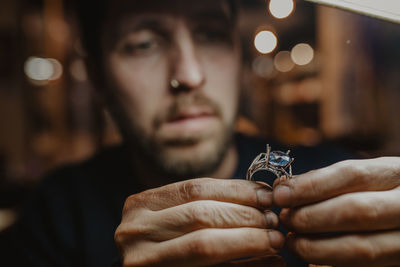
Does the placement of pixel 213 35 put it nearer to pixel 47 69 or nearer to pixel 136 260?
pixel 136 260

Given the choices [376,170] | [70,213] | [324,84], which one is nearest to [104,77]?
[70,213]

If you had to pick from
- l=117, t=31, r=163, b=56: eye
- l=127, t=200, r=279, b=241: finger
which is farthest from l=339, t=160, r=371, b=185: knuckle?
l=117, t=31, r=163, b=56: eye

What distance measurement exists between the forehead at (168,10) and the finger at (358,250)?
0.44 metres

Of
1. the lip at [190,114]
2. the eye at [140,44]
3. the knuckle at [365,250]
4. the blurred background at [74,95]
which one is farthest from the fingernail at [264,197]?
the blurred background at [74,95]

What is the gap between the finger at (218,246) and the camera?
31 cm

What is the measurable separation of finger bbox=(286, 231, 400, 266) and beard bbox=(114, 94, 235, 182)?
283 millimetres

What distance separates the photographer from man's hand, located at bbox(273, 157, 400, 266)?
30 centimetres

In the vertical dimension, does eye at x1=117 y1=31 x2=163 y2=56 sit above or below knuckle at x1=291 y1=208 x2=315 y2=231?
above

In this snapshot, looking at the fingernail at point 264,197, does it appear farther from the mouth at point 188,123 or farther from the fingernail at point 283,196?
the mouth at point 188,123

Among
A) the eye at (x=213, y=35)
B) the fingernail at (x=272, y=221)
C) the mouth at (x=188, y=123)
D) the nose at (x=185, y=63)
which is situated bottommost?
the fingernail at (x=272, y=221)

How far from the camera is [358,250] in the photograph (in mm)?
304

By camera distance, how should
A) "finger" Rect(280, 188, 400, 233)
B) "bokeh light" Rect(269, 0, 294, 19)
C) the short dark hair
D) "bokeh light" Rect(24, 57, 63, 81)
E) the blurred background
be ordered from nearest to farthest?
"finger" Rect(280, 188, 400, 233), "bokeh light" Rect(269, 0, 294, 19), the short dark hair, the blurred background, "bokeh light" Rect(24, 57, 63, 81)

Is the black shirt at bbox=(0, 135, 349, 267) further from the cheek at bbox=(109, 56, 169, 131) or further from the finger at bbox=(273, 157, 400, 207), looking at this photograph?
the finger at bbox=(273, 157, 400, 207)

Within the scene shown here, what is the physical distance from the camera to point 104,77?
643 mm
